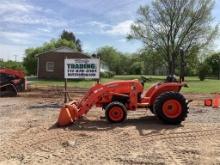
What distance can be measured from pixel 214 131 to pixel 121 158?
3422 millimetres

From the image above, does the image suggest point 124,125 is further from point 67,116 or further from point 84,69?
point 84,69

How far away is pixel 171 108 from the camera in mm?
12047

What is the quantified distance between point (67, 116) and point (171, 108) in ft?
9.35

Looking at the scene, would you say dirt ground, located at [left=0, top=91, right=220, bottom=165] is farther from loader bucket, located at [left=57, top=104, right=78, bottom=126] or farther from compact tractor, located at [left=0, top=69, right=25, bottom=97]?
compact tractor, located at [left=0, top=69, right=25, bottom=97]

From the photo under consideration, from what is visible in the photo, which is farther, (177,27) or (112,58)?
(112,58)

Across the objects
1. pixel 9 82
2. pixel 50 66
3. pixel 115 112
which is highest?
pixel 50 66

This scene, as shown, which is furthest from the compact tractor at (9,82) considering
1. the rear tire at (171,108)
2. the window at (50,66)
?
the window at (50,66)

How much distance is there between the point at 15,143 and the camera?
31.9ft

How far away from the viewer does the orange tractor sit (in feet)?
39.3

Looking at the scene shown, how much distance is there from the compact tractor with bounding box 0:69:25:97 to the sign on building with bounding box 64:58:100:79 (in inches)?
271

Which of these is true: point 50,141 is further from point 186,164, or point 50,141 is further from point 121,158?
point 186,164

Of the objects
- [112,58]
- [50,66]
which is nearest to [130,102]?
[50,66]

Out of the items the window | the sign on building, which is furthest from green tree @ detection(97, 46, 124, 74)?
the sign on building

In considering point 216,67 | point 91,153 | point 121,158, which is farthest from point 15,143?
point 216,67
